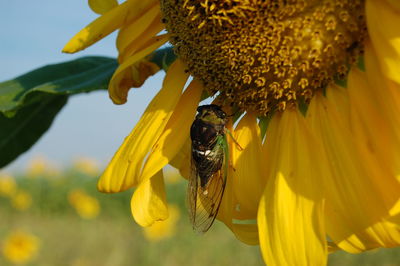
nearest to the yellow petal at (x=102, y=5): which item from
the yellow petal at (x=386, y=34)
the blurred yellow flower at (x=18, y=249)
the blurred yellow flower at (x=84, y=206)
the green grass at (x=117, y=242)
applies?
the yellow petal at (x=386, y=34)

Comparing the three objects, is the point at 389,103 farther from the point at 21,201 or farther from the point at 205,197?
the point at 21,201

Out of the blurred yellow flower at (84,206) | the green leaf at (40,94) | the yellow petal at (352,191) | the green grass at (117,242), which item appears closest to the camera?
the yellow petal at (352,191)

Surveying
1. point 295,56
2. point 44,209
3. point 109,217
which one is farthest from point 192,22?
point 44,209

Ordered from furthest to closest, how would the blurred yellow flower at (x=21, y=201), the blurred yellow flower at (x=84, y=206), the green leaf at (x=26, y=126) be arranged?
the blurred yellow flower at (x=21, y=201), the blurred yellow flower at (x=84, y=206), the green leaf at (x=26, y=126)

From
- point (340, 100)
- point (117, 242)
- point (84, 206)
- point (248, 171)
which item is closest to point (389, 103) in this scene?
point (340, 100)

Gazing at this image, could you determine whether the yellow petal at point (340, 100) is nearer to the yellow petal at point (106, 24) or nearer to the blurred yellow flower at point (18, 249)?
the yellow petal at point (106, 24)

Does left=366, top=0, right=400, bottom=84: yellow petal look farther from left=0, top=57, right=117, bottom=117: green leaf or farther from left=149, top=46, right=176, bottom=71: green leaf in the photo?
left=0, top=57, right=117, bottom=117: green leaf

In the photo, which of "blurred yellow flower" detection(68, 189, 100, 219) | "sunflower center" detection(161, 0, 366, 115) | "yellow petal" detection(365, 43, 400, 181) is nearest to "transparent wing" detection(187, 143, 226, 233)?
"sunflower center" detection(161, 0, 366, 115)
